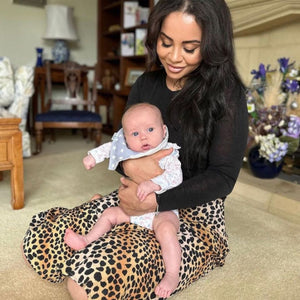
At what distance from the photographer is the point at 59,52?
4055 millimetres

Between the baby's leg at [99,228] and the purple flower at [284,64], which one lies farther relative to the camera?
the purple flower at [284,64]

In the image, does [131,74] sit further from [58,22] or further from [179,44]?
[179,44]

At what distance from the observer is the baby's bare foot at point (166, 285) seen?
1.00 meters

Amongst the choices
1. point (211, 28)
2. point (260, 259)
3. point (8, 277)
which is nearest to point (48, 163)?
point (8, 277)

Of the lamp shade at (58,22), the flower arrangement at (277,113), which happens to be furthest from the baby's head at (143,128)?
the lamp shade at (58,22)

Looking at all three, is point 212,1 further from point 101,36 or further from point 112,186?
point 101,36

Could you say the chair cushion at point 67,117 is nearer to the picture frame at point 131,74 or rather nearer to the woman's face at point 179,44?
the picture frame at point 131,74

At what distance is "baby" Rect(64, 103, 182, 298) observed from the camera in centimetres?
102

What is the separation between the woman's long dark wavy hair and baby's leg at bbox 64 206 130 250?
0.97ft

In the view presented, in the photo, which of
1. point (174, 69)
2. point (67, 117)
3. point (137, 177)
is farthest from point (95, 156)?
point (67, 117)

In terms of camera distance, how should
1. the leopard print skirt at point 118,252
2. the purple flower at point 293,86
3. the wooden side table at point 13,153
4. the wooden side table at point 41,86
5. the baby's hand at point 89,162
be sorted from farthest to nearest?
the wooden side table at point 41,86 → the purple flower at point 293,86 → the wooden side table at point 13,153 → the baby's hand at point 89,162 → the leopard print skirt at point 118,252

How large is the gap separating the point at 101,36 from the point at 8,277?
389cm

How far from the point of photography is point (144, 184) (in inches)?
40.6

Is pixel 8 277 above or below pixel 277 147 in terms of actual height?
below
